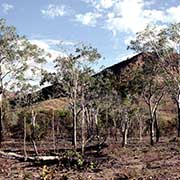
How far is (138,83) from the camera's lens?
44156mm

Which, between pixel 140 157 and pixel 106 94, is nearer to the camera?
pixel 140 157

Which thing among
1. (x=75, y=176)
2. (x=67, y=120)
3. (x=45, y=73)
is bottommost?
(x=75, y=176)

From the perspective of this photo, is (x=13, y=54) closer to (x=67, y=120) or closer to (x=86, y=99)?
(x=86, y=99)

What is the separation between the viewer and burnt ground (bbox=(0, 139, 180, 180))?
2298 centimetres

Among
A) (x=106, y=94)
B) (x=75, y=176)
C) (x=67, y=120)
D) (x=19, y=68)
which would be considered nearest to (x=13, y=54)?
(x=19, y=68)

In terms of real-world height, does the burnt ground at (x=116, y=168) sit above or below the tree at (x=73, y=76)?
below

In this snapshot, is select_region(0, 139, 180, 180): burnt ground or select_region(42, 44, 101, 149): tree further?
select_region(42, 44, 101, 149): tree

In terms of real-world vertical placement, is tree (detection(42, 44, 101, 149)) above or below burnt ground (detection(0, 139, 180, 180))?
above

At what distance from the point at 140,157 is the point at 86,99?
22.7 metres

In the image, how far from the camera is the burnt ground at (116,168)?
23.0 m

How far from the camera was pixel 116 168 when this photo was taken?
2703cm

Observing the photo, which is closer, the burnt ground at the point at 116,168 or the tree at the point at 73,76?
the burnt ground at the point at 116,168

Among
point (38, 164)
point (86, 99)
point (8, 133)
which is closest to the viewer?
point (38, 164)

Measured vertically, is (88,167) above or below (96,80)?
below
